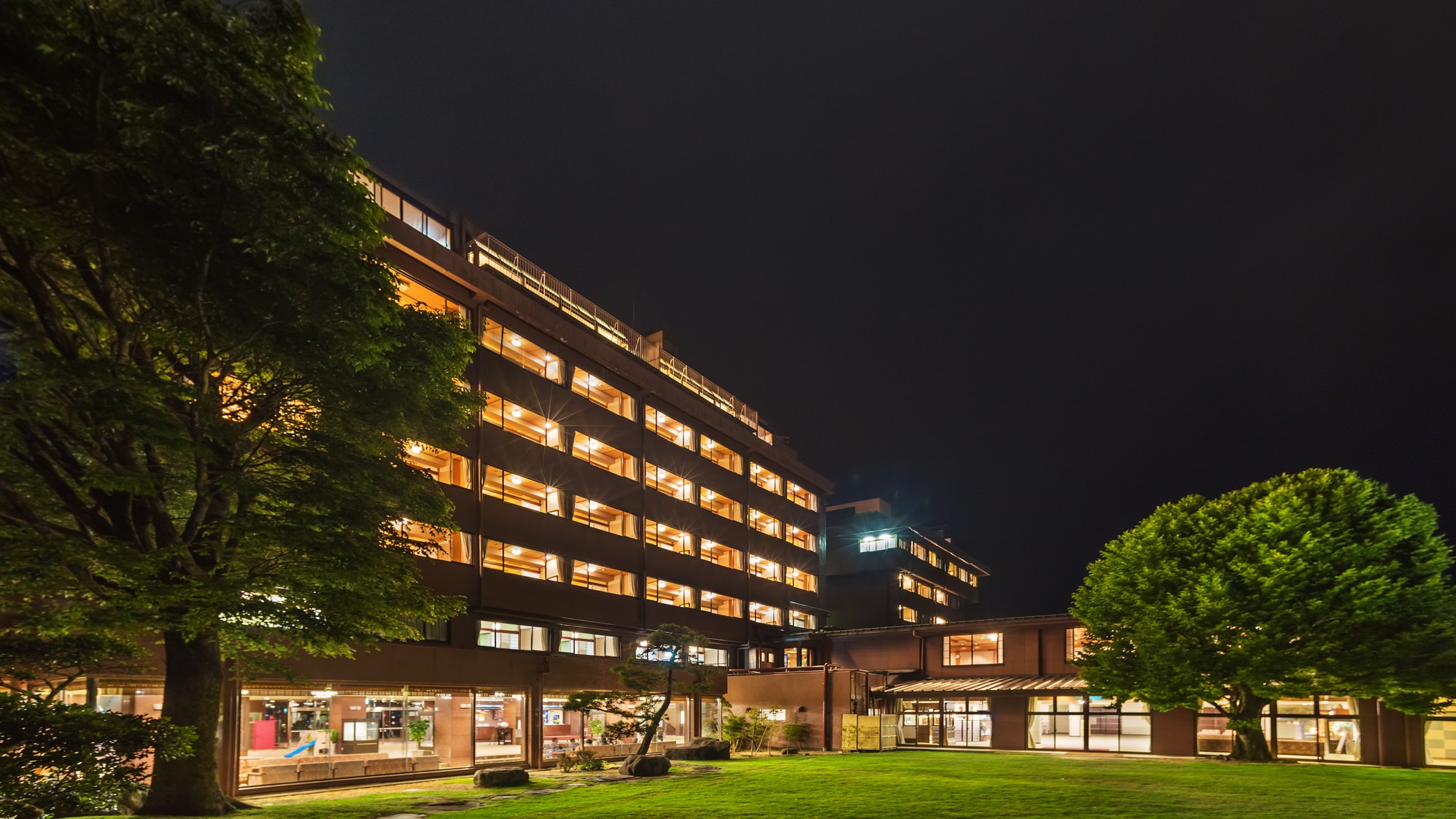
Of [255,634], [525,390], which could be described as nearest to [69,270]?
[255,634]

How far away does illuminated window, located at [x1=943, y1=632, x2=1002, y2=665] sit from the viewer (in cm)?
5400

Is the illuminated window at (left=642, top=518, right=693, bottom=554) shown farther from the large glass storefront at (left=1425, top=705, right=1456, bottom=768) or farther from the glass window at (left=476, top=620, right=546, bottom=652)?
the large glass storefront at (left=1425, top=705, right=1456, bottom=768)

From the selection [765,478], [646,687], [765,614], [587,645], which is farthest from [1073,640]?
[646,687]

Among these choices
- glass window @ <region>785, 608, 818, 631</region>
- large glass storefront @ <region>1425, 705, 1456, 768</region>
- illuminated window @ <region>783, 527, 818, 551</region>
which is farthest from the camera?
illuminated window @ <region>783, 527, 818, 551</region>

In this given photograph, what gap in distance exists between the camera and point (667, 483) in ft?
179

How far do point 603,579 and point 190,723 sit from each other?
106 ft

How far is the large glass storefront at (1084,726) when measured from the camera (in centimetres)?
4731

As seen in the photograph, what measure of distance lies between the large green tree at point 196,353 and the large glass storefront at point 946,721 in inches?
1636

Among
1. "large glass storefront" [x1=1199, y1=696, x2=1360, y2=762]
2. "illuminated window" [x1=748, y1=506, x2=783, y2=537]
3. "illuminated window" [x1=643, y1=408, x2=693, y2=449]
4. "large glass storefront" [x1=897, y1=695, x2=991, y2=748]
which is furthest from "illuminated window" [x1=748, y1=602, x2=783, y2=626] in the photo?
"large glass storefront" [x1=1199, y1=696, x2=1360, y2=762]

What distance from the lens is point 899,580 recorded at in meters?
85.9

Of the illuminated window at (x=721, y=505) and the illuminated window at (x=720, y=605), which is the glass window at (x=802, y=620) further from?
the illuminated window at (x=721, y=505)

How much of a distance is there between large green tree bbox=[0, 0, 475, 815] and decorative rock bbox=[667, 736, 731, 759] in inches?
876

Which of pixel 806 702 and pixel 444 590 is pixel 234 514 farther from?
pixel 806 702

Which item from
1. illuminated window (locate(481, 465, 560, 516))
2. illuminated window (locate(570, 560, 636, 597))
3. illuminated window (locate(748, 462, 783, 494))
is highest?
illuminated window (locate(748, 462, 783, 494))
